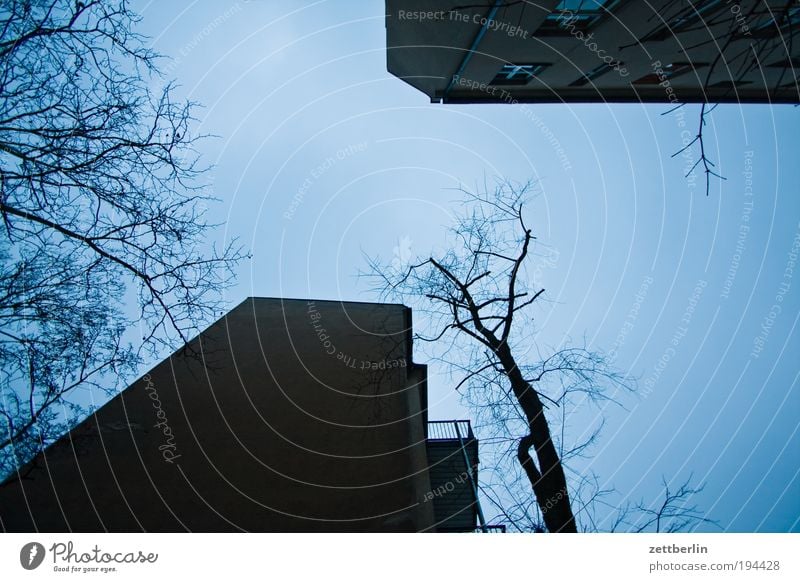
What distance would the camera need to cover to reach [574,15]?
764cm

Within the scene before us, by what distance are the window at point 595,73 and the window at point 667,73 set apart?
1.32 meters

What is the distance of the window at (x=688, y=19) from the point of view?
22.9ft

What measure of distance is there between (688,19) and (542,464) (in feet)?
30.1

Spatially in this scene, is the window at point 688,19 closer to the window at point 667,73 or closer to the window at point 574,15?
the window at point 574,15

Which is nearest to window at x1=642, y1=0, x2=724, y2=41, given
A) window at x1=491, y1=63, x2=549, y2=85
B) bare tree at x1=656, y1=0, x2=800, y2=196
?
bare tree at x1=656, y1=0, x2=800, y2=196

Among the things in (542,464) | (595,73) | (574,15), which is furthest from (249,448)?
(595,73)

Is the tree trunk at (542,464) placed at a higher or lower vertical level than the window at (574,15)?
lower

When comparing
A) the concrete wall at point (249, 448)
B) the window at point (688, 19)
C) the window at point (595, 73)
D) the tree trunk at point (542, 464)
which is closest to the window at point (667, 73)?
the window at point (595, 73)

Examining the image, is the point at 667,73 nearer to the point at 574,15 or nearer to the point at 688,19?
the point at 688,19

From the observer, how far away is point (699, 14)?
289 inches
